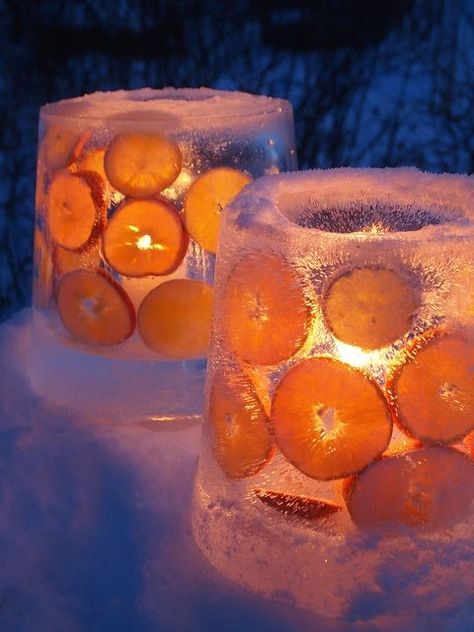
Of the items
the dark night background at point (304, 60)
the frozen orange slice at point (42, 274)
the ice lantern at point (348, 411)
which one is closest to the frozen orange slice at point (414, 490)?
the ice lantern at point (348, 411)

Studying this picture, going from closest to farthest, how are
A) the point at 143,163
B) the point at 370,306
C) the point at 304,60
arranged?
1. the point at 370,306
2. the point at 143,163
3. the point at 304,60

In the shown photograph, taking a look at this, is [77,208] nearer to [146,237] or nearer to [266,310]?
[146,237]

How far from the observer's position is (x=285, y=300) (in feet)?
1.47

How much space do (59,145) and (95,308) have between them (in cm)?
14

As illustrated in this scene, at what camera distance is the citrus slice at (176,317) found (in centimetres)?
63

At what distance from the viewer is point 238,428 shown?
18.8 inches

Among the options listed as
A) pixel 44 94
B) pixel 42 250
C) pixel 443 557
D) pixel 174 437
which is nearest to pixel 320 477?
pixel 443 557

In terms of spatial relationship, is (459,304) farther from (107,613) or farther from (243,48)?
(243,48)

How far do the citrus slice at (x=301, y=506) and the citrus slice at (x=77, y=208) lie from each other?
0.92 feet

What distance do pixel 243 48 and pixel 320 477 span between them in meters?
0.83

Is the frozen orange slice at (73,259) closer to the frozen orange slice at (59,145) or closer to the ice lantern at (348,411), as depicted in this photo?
the frozen orange slice at (59,145)

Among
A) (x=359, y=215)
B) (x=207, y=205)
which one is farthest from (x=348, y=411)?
(x=207, y=205)

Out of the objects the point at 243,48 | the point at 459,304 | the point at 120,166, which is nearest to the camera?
the point at 459,304

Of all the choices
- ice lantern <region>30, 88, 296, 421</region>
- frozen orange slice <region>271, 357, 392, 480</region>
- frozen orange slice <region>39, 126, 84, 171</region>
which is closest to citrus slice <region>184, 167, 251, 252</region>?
ice lantern <region>30, 88, 296, 421</region>
